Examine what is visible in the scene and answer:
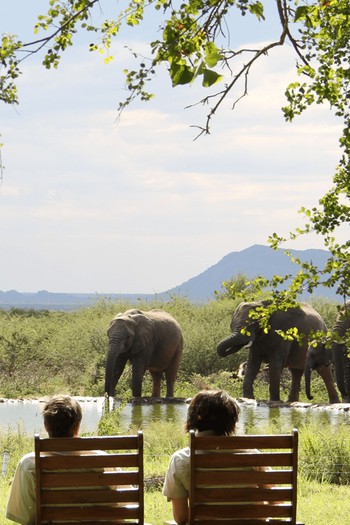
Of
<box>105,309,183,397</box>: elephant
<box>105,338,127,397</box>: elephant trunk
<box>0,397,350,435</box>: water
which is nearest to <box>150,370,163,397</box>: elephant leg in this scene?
<box>105,309,183,397</box>: elephant

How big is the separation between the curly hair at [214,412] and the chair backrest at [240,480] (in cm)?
13

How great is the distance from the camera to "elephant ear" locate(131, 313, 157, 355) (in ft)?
77.5

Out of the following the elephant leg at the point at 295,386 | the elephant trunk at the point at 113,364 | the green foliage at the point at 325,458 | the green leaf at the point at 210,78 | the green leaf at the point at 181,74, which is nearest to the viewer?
the green leaf at the point at 210,78

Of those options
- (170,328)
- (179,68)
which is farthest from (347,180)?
(170,328)

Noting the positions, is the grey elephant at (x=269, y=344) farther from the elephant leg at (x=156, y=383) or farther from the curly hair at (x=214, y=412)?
the curly hair at (x=214, y=412)

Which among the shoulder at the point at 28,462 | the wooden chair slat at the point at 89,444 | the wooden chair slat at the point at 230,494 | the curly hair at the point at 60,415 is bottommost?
the wooden chair slat at the point at 230,494

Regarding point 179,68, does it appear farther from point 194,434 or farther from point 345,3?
point 345,3

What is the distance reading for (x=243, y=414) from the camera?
19.4m

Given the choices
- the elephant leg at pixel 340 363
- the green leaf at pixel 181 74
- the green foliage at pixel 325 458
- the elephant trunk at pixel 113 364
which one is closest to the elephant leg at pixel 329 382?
the elephant leg at pixel 340 363

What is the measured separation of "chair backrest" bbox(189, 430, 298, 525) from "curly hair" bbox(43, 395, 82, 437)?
0.61m

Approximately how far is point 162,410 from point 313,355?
12.3 feet

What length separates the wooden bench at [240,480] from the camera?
18.1 ft

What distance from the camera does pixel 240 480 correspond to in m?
5.61

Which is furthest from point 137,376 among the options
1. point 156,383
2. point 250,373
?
point 250,373
